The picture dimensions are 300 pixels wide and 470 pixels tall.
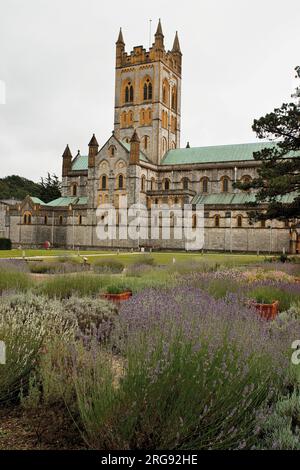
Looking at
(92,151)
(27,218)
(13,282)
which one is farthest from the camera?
(27,218)

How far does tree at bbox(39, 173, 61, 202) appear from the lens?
82812mm

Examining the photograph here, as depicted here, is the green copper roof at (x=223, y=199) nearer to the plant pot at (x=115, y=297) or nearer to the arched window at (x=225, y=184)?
the arched window at (x=225, y=184)

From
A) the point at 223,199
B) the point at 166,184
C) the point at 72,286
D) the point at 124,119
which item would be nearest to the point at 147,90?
the point at 124,119

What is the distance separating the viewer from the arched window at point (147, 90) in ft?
193

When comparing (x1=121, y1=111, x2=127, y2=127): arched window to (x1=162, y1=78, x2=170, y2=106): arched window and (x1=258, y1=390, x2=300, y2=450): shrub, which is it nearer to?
(x1=162, y1=78, x2=170, y2=106): arched window

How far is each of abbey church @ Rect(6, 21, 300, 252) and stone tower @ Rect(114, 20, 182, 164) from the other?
135 mm

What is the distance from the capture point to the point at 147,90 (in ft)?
193

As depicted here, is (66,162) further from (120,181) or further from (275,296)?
(275,296)

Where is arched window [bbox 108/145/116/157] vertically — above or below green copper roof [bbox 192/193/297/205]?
above

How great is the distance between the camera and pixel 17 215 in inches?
2280

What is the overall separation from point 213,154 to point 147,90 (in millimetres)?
13189

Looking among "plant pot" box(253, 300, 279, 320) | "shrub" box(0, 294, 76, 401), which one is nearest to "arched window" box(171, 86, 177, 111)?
"plant pot" box(253, 300, 279, 320)

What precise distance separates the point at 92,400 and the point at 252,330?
2067 mm

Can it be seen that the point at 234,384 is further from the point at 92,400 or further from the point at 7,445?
the point at 7,445
